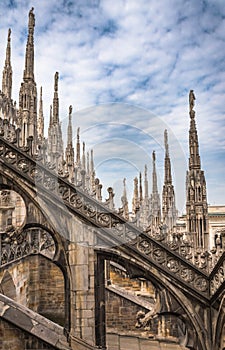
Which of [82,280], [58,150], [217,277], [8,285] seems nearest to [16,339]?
[82,280]

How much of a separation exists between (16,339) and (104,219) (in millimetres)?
2827

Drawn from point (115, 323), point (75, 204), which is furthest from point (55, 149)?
point (75, 204)

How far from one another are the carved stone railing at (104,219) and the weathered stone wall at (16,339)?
95.4 inches

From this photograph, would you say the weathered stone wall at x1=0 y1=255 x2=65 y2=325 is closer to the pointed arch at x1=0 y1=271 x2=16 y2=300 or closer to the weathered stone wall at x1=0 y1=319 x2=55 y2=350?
the pointed arch at x1=0 y1=271 x2=16 y2=300

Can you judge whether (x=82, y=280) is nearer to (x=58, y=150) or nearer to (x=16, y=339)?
(x=16, y=339)

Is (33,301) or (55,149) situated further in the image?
(55,149)

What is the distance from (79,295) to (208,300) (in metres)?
2.59

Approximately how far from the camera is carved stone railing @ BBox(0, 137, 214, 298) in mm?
7566

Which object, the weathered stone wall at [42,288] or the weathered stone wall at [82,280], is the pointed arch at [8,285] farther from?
the weathered stone wall at [82,280]

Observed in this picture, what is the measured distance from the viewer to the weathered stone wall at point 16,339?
678 centimetres

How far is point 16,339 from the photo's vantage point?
6816 mm

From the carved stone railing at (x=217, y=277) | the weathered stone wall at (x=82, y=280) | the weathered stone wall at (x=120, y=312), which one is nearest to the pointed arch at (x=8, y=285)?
the weathered stone wall at (x=120, y=312)

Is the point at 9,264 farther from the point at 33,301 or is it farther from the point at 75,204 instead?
the point at 75,204

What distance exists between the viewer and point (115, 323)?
47.5 feet
